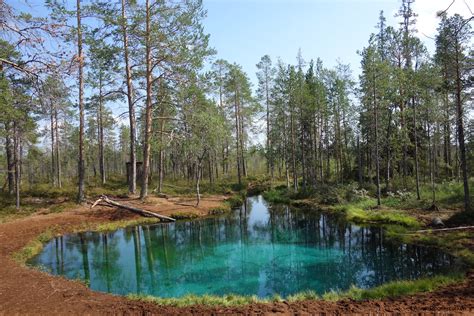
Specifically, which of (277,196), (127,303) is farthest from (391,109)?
(127,303)

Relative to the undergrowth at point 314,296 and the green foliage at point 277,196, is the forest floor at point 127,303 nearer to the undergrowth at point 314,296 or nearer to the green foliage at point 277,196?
the undergrowth at point 314,296

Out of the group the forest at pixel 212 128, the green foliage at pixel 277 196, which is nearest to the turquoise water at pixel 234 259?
the forest at pixel 212 128

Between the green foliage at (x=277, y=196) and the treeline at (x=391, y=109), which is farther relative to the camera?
the green foliage at (x=277, y=196)

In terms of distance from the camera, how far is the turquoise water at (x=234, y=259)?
10.7m

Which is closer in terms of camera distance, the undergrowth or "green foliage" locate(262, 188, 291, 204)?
the undergrowth

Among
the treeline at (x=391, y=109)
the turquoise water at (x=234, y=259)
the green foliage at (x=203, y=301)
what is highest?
the treeline at (x=391, y=109)

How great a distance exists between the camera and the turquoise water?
35.2 ft

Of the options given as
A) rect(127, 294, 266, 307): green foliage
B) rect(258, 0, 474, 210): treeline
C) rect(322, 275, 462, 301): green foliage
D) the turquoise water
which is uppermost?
rect(258, 0, 474, 210): treeline

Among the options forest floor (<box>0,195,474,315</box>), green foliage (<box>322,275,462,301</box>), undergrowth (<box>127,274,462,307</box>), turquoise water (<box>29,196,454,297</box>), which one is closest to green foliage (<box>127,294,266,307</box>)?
undergrowth (<box>127,274,462,307</box>)

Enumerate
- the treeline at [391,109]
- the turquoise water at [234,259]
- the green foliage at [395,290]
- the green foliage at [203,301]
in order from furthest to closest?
the treeline at [391,109] → the turquoise water at [234,259] → the green foliage at [395,290] → the green foliage at [203,301]

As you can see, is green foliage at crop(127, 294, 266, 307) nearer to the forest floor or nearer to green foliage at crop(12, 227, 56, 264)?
the forest floor

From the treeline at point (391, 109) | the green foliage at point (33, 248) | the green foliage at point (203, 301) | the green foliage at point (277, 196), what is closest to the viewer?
the green foliage at point (203, 301)

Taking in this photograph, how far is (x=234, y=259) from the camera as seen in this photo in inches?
543

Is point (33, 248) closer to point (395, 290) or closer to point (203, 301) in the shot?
point (203, 301)
